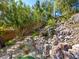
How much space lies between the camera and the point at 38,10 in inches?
530

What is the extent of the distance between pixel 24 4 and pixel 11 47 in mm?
3361

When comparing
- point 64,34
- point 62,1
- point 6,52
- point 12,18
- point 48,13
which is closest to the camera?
point 64,34

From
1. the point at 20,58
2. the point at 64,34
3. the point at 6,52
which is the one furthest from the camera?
the point at 6,52

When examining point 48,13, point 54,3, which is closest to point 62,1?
point 54,3

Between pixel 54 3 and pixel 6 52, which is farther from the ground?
pixel 54 3

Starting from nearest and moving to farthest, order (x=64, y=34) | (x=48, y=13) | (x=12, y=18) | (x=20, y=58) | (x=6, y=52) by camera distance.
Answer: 1. (x=20, y=58)
2. (x=64, y=34)
3. (x=6, y=52)
4. (x=12, y=18)
5. (x=48, y=13)

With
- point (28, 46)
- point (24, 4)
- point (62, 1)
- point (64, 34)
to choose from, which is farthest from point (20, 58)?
point (62, 1)

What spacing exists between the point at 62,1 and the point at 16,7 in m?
4.29

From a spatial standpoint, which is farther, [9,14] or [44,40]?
[9,14]

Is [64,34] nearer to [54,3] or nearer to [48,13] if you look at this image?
[48,13]

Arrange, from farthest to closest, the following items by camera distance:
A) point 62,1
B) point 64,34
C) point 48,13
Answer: point 62,1, point 48,13, point 64,34

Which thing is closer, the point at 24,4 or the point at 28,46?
the point at 28,46

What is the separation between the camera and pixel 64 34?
9.98m

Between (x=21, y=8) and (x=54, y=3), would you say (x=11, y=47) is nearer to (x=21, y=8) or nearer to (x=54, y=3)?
(x=21, y=8)
